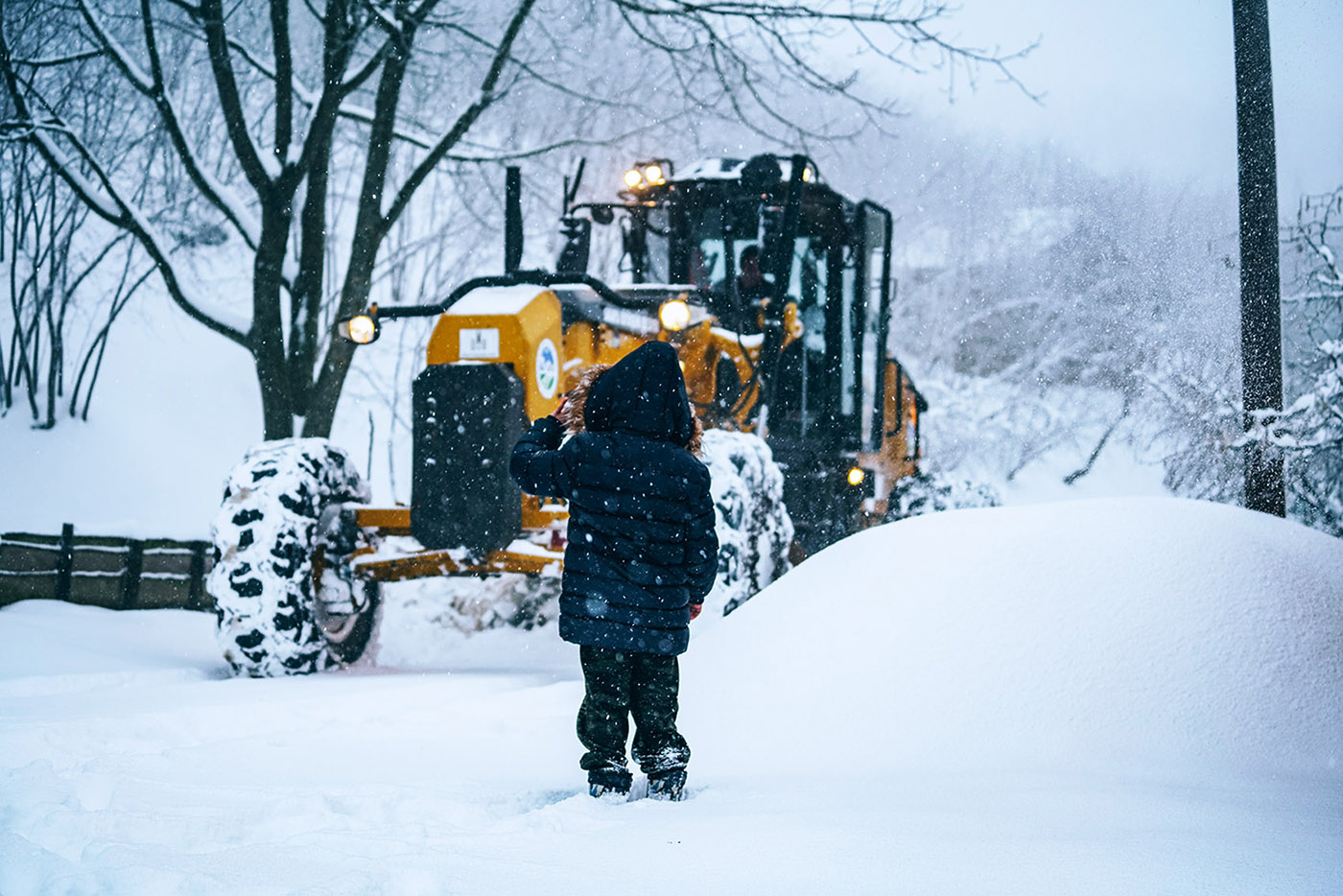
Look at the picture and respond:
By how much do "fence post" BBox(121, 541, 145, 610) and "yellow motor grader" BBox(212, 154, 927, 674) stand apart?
3.83 meters

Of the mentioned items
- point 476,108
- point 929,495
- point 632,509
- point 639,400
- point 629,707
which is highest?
point 476,108

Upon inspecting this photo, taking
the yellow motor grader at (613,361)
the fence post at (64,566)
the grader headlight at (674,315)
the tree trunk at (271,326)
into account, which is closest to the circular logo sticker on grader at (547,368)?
the yellow motor grader at (613,361)

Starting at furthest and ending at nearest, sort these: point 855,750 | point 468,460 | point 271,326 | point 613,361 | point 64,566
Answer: point 64,566 < point 271,326 < point 613,361 < point 468,460 < point 855,750

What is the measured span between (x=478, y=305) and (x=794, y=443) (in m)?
3.41

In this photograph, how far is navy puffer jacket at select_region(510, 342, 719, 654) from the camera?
3.30m

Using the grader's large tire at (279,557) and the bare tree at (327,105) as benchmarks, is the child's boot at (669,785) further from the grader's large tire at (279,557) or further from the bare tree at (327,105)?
the bare tree at (327,105)

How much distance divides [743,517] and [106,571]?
610 centimetres

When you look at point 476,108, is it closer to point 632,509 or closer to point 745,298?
point 745,298

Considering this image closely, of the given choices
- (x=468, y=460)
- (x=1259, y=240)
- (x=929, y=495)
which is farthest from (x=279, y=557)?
(x=929, y=495)

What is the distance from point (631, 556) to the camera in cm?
333

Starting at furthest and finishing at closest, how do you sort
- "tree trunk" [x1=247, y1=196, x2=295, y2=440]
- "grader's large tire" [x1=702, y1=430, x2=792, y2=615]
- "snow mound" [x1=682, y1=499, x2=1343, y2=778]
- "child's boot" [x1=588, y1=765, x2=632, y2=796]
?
1. "tree trunk" [x1=247, y1=196, x2=295, y2=440]
2. "grader's large tire" [x1=702, y1=430, x2=792, y2=615]
3. "snow mound" [x1=682, y1=499, x2=1343, y2=778]
4. "child's boot" [x1=588, y1=765, x2=632, y2=796]

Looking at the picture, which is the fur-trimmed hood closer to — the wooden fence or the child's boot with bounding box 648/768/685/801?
the child's boot with bounding box 648/768/685/801

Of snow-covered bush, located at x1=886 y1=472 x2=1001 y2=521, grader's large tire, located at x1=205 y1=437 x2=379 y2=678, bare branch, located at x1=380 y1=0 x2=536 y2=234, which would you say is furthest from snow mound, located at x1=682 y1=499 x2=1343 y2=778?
bare branch, located at x1=380 y1=0 x2=536 y2=234

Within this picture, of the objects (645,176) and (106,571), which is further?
(106,571)
